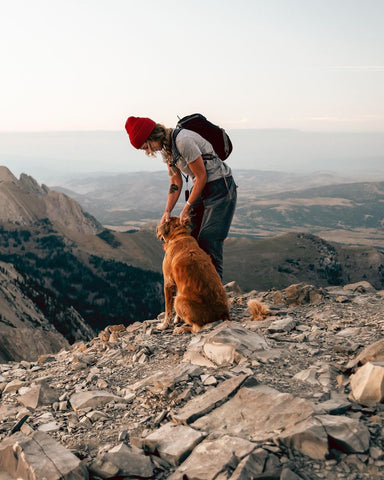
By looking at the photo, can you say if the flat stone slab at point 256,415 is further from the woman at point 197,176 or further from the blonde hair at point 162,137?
the blonde hair at point 162,137

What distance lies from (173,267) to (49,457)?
474 cm

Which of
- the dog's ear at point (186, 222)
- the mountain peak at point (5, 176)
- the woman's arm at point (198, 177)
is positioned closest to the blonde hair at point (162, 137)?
the woman's arm at point (198, 177)

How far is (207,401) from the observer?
17.3 ft

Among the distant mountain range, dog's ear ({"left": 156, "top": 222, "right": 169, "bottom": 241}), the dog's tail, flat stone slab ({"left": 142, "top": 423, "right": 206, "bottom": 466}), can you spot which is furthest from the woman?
the distant mountain range

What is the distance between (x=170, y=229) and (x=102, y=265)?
13240 cm

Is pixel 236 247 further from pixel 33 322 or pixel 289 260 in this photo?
pixel 33 322

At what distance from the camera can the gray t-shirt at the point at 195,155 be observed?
765cm

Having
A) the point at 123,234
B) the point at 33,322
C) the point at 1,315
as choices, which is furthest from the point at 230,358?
the point at 123,234

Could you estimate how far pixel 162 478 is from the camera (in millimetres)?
4023

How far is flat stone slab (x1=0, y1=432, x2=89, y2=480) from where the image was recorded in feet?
13.0

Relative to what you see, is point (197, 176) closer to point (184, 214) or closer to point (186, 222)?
point (184, 214)

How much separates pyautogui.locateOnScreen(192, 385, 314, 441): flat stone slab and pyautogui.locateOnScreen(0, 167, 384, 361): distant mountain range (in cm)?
6223

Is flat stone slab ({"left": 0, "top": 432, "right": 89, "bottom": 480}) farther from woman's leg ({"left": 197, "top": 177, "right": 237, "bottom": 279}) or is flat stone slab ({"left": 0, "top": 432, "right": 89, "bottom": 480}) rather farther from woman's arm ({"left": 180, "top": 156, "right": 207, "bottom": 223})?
woman's leg ({"left": 197, "top": 177, "right": 237, "bottom": 279})

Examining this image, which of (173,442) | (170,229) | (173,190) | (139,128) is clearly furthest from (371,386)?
(173,190)
